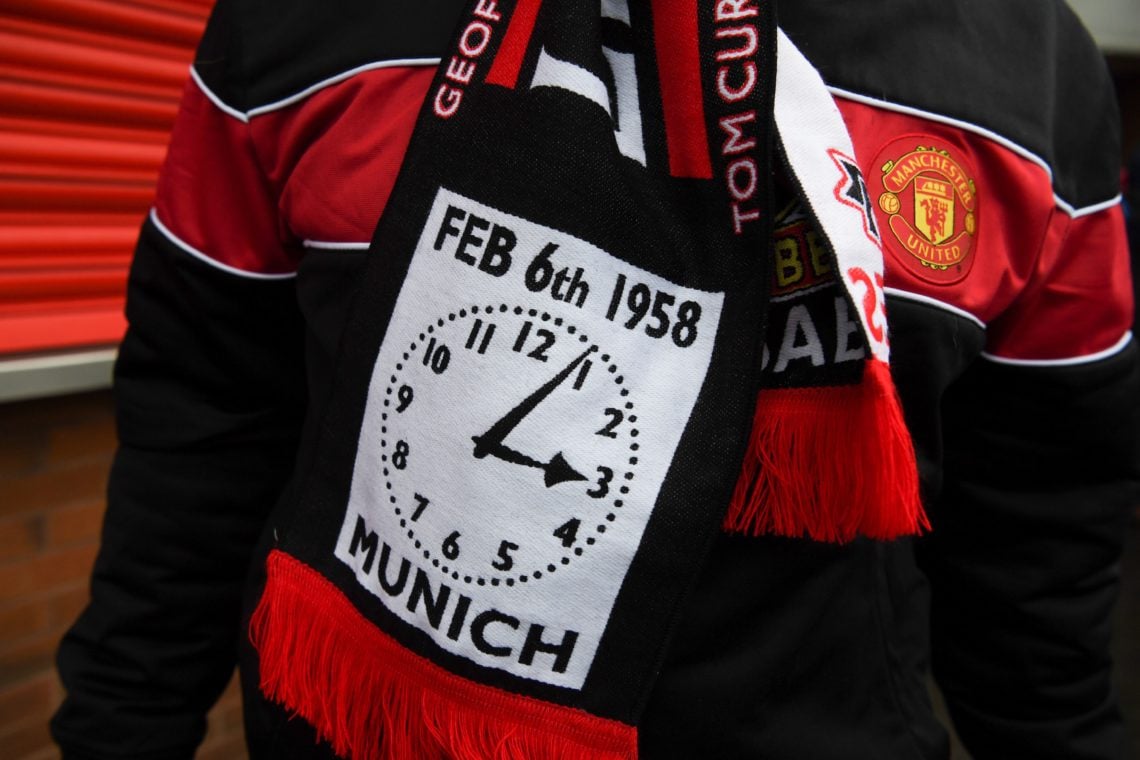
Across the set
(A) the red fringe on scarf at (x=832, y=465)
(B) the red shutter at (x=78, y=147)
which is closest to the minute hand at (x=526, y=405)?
(A) the red fringe on scarf at (x=832, y=465)

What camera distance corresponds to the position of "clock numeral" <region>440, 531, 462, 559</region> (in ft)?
1.99

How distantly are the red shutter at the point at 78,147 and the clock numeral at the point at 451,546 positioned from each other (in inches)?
49.6

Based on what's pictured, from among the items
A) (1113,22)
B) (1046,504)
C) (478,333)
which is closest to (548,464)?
(478,333)

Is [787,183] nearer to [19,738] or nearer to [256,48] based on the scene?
[256,48]

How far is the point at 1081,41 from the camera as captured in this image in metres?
0.86

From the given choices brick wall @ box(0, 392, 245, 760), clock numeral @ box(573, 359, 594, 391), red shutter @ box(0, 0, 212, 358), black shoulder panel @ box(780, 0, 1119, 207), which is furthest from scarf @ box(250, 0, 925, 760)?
brick wall @ box(0, 392, 245, 760)

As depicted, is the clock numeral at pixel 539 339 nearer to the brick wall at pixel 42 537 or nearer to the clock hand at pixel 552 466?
the clock hand at pixel 552 466

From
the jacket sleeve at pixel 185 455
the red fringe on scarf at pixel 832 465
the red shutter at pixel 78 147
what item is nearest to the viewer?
the red fringe on scarf at pixel 832 465

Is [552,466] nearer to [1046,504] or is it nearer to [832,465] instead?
[832,465]

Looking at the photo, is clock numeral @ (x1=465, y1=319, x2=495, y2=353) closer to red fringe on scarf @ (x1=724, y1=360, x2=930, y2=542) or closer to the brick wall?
red fringe on scarf @ (x1=724, y1=360, x2=930, y2=542)

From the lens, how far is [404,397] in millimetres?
637

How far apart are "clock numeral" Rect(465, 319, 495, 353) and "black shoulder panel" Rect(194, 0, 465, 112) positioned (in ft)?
0.82

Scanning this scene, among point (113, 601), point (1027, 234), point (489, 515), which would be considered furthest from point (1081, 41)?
point (113, 601)

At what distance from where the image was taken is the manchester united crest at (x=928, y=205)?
2.27 ft
